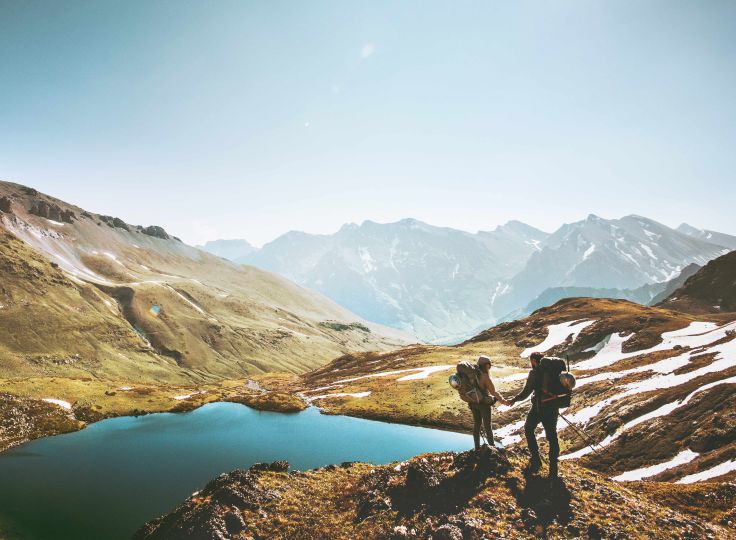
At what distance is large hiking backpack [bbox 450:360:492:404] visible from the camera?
1834cm

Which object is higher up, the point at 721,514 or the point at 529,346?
the point at 721,514

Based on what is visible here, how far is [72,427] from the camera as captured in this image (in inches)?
2240

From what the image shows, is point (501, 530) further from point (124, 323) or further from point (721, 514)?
point (124, 323)

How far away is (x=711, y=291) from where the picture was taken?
151 metres

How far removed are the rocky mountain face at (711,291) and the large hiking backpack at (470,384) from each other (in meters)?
165

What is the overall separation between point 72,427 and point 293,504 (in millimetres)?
54202

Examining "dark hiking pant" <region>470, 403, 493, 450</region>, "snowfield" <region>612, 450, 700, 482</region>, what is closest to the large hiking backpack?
"dark hiking pant" <region>470, 403, 493, 450</region>

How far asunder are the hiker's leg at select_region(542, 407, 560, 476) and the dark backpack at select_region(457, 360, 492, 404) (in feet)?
8.83

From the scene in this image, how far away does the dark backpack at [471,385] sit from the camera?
18328 mm

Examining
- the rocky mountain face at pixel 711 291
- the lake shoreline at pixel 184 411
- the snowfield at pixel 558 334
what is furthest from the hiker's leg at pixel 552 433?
the rocky mountain face at pixel 711 291

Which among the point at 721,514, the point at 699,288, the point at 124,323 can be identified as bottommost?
the point at 124,323

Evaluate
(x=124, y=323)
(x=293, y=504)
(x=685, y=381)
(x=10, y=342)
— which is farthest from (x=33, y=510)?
(x=124, y=323)

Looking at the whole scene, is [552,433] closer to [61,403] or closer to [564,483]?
[564,483]

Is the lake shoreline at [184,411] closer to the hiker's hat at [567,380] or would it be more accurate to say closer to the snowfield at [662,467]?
the snowfield at [662,467]
